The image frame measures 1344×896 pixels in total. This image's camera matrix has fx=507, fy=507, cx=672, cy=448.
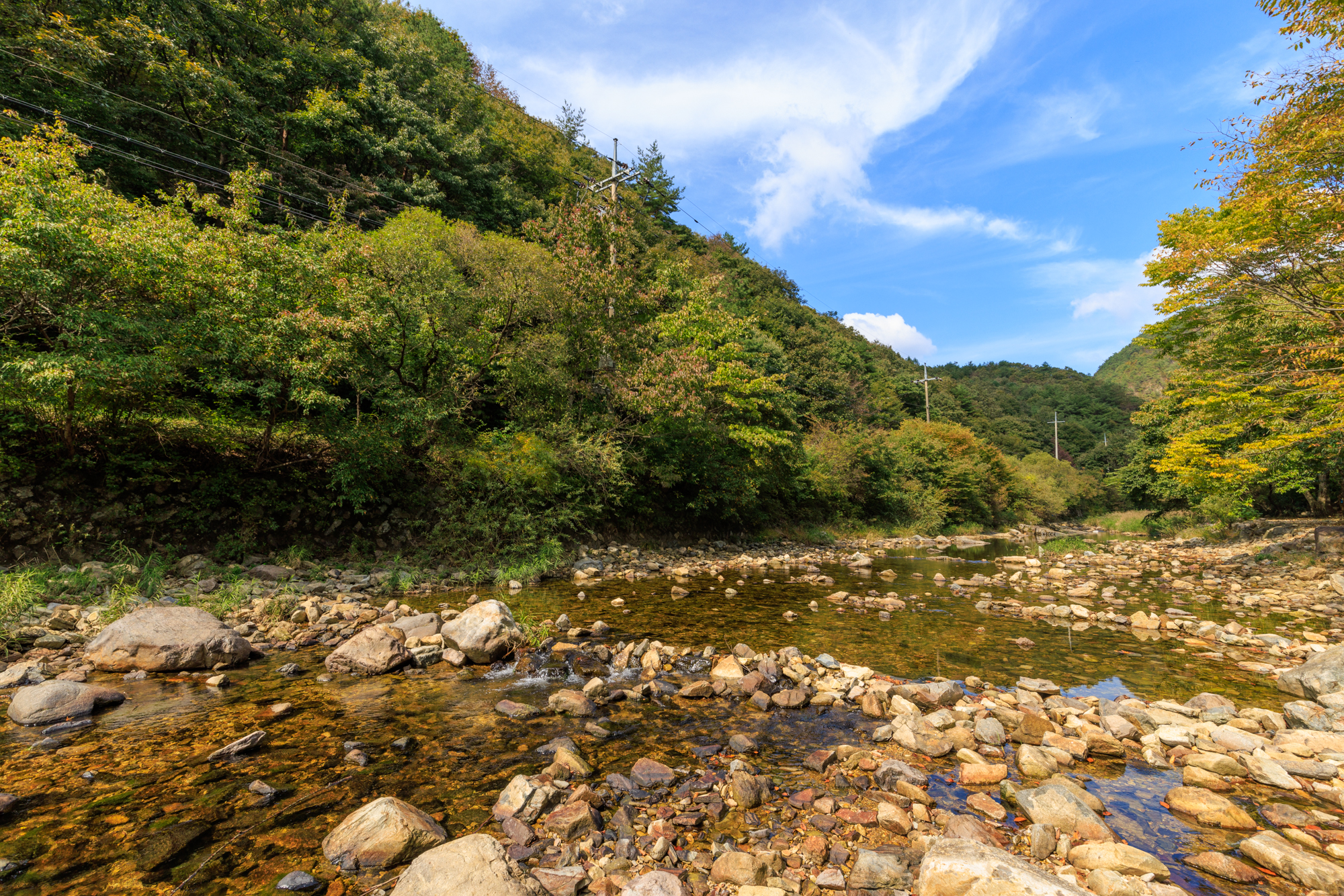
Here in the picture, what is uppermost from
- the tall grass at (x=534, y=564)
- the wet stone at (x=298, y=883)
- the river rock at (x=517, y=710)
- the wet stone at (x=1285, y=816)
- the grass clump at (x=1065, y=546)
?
the wet stone at (x=1285, y=816)

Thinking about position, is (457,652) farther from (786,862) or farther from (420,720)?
(786,862)

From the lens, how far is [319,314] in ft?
36.0

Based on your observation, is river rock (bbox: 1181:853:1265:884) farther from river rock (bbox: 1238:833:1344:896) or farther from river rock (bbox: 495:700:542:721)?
river rock (bbox: 495:700:542:721)

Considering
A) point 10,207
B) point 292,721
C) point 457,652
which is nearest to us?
point 292,721

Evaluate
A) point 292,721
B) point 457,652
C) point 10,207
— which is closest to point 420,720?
point 292,721

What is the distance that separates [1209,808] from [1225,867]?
30.3 inches

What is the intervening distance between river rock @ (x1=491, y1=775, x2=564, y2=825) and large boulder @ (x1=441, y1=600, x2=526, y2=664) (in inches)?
141

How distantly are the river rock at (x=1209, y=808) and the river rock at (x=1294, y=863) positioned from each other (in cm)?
31

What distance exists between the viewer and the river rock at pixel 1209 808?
12.0 feet

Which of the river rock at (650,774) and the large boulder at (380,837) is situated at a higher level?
the large boulder at (380,837)

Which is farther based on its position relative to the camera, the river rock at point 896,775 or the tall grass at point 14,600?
the tall grass at point 14,600

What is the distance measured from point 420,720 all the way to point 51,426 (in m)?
11.3

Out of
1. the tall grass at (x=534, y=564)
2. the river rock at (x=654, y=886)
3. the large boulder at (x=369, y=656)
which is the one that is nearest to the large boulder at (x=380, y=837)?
the river rock at (x=654, y=886)

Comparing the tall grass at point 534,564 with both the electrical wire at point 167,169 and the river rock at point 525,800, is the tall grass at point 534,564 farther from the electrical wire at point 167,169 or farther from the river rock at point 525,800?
the electrical wire at point 167,169
